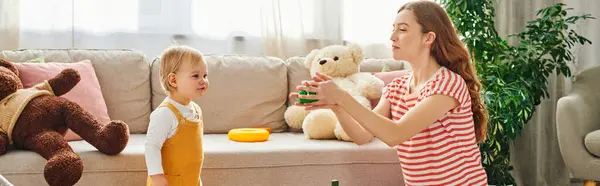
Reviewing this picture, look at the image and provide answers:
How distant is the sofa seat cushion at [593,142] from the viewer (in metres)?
2.81

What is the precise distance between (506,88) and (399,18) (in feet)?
4.75

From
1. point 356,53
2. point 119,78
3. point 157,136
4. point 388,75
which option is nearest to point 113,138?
point 157,136

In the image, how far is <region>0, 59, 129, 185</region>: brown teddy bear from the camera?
214 centimetres

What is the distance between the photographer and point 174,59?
6.25ft

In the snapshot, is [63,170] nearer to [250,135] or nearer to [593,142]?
[250,135]

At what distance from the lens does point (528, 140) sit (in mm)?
3752

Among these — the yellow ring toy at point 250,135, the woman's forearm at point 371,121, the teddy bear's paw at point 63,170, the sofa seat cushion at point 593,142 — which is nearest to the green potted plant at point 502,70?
the sofa seat cushion at point 593,142

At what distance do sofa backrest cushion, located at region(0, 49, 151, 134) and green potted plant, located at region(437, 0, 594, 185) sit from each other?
5.33 ft

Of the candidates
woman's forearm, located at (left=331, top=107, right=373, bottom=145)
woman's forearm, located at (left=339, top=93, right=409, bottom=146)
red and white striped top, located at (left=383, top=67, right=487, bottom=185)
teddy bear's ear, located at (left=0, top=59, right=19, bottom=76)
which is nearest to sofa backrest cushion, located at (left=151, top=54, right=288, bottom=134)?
teddy bear's ear, located at (left=0, top=59, right=19, bottom=76)

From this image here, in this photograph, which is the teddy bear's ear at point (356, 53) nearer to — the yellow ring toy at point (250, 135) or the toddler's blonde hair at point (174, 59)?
the yellow ring toy at point (250, 135)

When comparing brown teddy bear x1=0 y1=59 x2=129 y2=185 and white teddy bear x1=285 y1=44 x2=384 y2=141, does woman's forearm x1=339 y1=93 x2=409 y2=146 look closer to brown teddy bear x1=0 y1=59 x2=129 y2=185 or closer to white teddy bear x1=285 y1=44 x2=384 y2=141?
brown teddy bear x1=0 y1=59 x2=129 y2=185

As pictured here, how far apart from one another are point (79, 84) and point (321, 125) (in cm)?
105

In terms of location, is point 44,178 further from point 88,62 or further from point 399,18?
point 399,18

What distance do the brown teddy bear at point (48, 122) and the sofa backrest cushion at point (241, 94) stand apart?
690 mm
